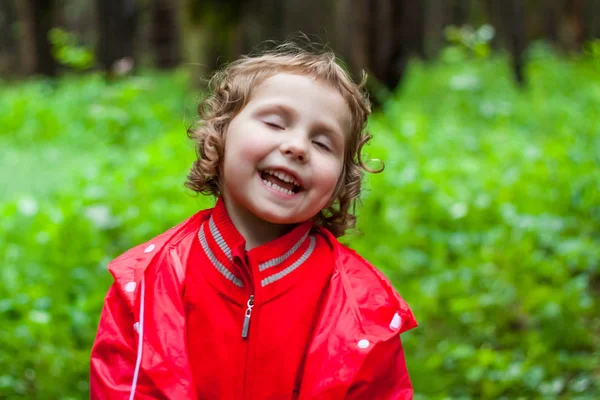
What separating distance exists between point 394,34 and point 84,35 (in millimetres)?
32279

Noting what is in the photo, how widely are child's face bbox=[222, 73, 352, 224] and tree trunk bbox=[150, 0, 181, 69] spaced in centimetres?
1806

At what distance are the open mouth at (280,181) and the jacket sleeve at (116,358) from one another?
495mm

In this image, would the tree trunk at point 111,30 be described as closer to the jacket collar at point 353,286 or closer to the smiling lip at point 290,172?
the jacket collar at point 353,286

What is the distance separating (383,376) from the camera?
213 centimetres

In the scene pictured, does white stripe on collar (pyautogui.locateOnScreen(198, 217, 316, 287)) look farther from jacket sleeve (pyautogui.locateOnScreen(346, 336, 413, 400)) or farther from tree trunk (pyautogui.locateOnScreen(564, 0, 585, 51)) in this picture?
tree trunk (pyautogui.locateOnScreen(564, 0, 585, 51))

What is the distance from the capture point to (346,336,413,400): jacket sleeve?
2.05 meters

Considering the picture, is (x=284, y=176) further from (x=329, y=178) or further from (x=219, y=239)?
(x=219, y=239)

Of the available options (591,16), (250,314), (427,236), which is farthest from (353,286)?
(591,16)

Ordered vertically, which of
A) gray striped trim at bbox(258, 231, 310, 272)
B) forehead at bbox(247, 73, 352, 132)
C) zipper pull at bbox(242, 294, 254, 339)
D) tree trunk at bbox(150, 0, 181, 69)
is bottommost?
tree trunk at bbox(150, 0, 181, 69)

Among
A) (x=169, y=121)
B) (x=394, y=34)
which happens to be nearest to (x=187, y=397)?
(x=169, y=121)

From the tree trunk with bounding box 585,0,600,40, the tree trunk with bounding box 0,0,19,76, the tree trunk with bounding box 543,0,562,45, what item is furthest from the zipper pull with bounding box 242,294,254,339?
the tree trunk with bounding box 0,0,19,76

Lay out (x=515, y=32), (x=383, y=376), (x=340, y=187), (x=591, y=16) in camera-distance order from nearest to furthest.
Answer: (x=383, y=376), (x=340, y=187), (x=515, y=32), (x=591, y=16)

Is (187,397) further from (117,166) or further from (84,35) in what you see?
(84,35)

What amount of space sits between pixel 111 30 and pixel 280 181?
1513 centimetres
